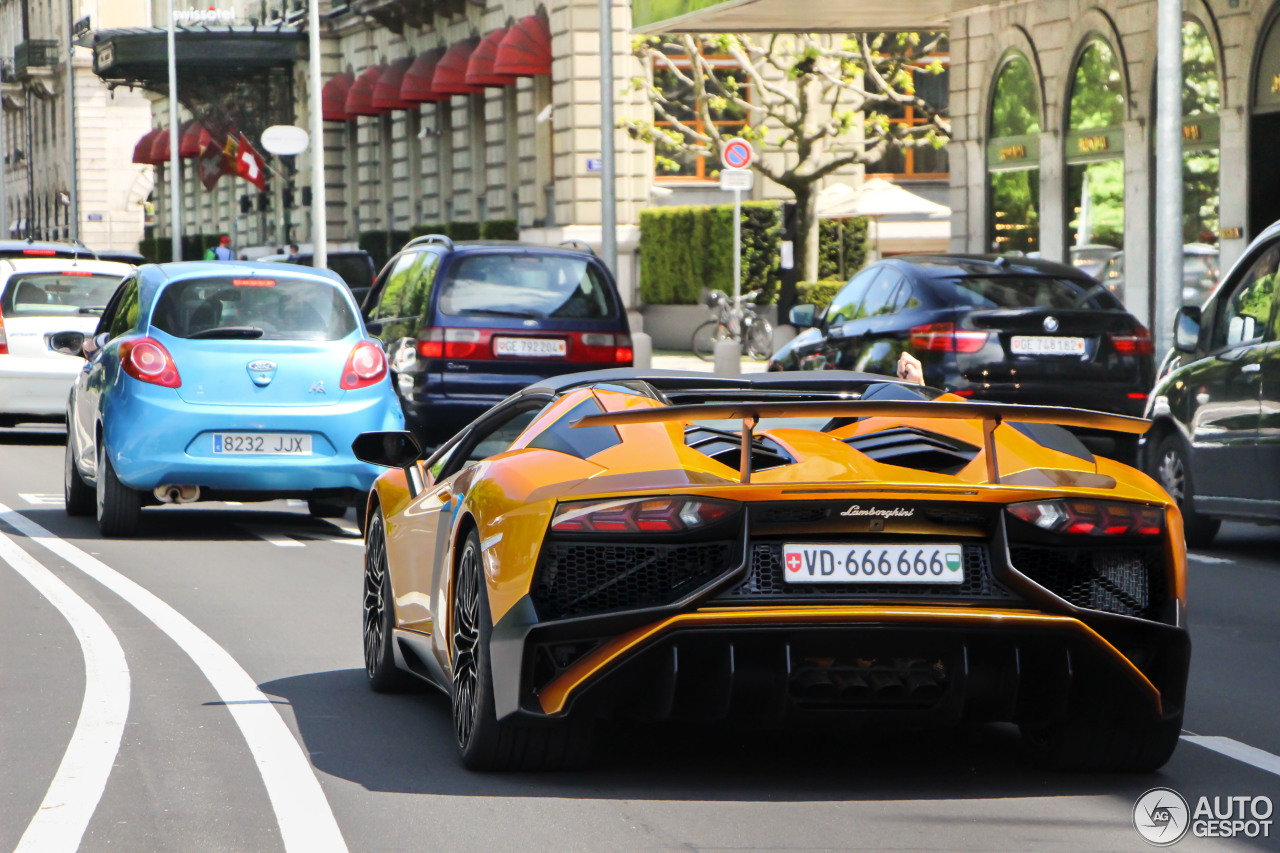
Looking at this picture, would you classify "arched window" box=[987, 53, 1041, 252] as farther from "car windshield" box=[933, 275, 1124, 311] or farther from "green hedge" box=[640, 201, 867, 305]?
"car windshield" box=[933, 275, 1124, 311]

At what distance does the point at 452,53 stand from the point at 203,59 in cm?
1462

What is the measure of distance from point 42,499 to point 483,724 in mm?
9915

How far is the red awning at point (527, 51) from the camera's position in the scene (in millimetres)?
39156

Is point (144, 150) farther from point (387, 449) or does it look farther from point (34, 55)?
point (387, 449)

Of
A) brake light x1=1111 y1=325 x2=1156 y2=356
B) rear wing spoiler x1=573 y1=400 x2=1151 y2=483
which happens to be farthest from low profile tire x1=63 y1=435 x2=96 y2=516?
rear wing spoiler x1=573 y1=400 x2=1151 y2=483

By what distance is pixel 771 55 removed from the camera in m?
37.4

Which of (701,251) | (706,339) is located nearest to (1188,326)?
(706,339)

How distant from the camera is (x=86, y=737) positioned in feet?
21.9

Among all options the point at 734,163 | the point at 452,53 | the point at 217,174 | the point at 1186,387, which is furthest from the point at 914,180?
the point at 1186,387

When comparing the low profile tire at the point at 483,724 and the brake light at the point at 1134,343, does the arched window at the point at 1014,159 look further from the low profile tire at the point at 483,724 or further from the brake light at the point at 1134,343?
→ the low profile tire at the point at 483,724

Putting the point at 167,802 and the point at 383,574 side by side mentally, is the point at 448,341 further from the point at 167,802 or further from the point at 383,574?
the point at 167,802

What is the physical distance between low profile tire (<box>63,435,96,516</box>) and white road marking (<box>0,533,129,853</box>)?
134 inches

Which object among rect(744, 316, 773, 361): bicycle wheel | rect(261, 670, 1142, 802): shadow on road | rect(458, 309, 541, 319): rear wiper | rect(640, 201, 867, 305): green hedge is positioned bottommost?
rect(261, 670, 1142, 802): shadow on road

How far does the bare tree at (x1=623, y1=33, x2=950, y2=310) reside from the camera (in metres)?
36.3
